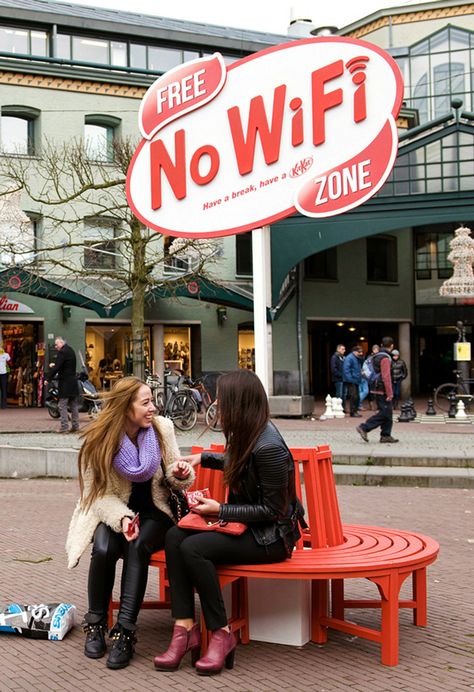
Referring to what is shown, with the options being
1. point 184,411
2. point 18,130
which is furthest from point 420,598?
point 18,130

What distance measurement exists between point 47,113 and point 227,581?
26.5 meters

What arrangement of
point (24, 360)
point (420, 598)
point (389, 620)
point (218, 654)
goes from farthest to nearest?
point (24, 360), point (420, 598), point (389, 620), point (218, 654)

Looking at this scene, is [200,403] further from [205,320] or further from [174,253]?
[205,320]

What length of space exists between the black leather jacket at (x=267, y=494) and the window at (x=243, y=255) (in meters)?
26.6

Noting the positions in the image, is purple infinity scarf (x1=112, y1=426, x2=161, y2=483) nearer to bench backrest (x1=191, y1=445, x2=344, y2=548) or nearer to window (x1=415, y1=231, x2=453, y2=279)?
bench backrest (x1=191, y1=445, x2=344, y2=548)

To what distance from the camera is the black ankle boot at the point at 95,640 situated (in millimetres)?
4863

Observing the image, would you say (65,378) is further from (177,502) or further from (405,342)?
(405,342)

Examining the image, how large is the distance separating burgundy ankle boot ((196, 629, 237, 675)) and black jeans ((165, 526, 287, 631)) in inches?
2.2

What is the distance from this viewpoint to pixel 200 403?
19.4m

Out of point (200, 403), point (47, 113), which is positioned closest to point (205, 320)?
point (47, 113)

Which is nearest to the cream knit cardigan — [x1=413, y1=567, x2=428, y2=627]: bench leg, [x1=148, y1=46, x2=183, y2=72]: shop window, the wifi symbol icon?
[x1=413, y1=567, x2=428, y2=627]: bench leg

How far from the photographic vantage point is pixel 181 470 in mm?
5090

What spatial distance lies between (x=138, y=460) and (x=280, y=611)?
1154 mm

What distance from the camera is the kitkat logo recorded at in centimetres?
1229
